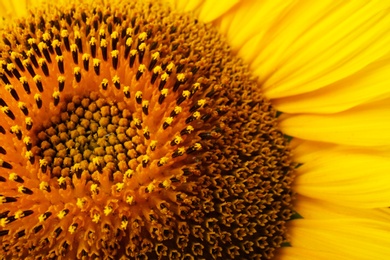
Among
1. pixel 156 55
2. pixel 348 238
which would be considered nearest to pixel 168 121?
pixel 156 55

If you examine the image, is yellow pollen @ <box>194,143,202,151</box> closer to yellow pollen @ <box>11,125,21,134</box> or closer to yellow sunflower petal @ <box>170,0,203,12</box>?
yellow pollen @ <box>11,125,21,134</box>

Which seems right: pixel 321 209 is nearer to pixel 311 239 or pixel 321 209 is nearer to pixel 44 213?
pixel 311 239

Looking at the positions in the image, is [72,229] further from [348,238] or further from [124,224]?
[348,238]

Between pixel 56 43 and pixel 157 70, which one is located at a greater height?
pixel 56 43

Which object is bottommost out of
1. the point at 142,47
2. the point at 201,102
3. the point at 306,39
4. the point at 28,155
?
the point at 28,155

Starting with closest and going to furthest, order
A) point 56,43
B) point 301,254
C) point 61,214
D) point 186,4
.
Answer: point 61,214 → point 56,43 → point 301,254 → point 186,4

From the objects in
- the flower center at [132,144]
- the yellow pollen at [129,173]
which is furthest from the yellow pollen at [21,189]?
the yellow pollen at [129,173]

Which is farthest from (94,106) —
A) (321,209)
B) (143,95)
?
(321,209)

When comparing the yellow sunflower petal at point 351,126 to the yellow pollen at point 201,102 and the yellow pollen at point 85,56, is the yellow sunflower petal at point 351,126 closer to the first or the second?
the yellow pollen at point 201,102

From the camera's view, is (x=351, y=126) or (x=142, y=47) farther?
(x=351, y=126)
